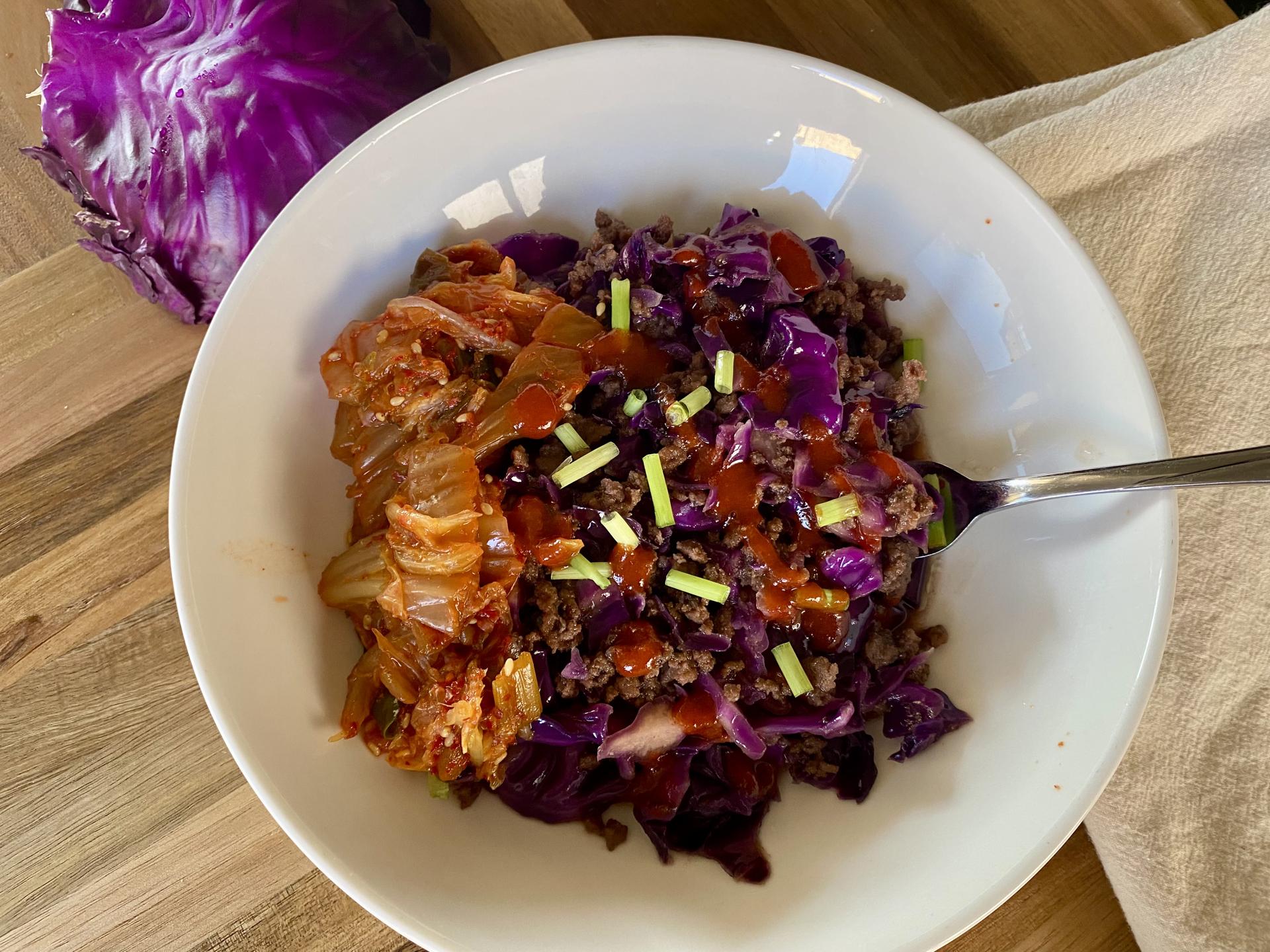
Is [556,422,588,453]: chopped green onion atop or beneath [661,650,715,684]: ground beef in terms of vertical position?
atop

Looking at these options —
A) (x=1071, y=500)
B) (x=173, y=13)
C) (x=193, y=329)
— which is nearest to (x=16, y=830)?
(x=193, y=329)

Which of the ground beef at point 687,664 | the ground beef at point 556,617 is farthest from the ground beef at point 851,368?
the ground beef at point 556,617

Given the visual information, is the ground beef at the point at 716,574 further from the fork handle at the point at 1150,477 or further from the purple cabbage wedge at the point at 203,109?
the purple cabbage wedge at the point at 203,109

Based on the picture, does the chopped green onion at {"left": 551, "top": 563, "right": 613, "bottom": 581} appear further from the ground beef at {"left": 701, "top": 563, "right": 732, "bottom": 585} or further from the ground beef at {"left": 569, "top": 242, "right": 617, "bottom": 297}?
the ground beef at {"left": 569, "top": 242, "right": 617, "bottom": 297}

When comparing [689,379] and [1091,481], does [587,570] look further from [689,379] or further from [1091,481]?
[1091,481]

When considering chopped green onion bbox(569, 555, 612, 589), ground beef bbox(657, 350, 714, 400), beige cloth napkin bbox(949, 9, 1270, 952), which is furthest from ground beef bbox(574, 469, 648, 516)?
beige cloth napkin bbox(949, 9, 1270, 952)
